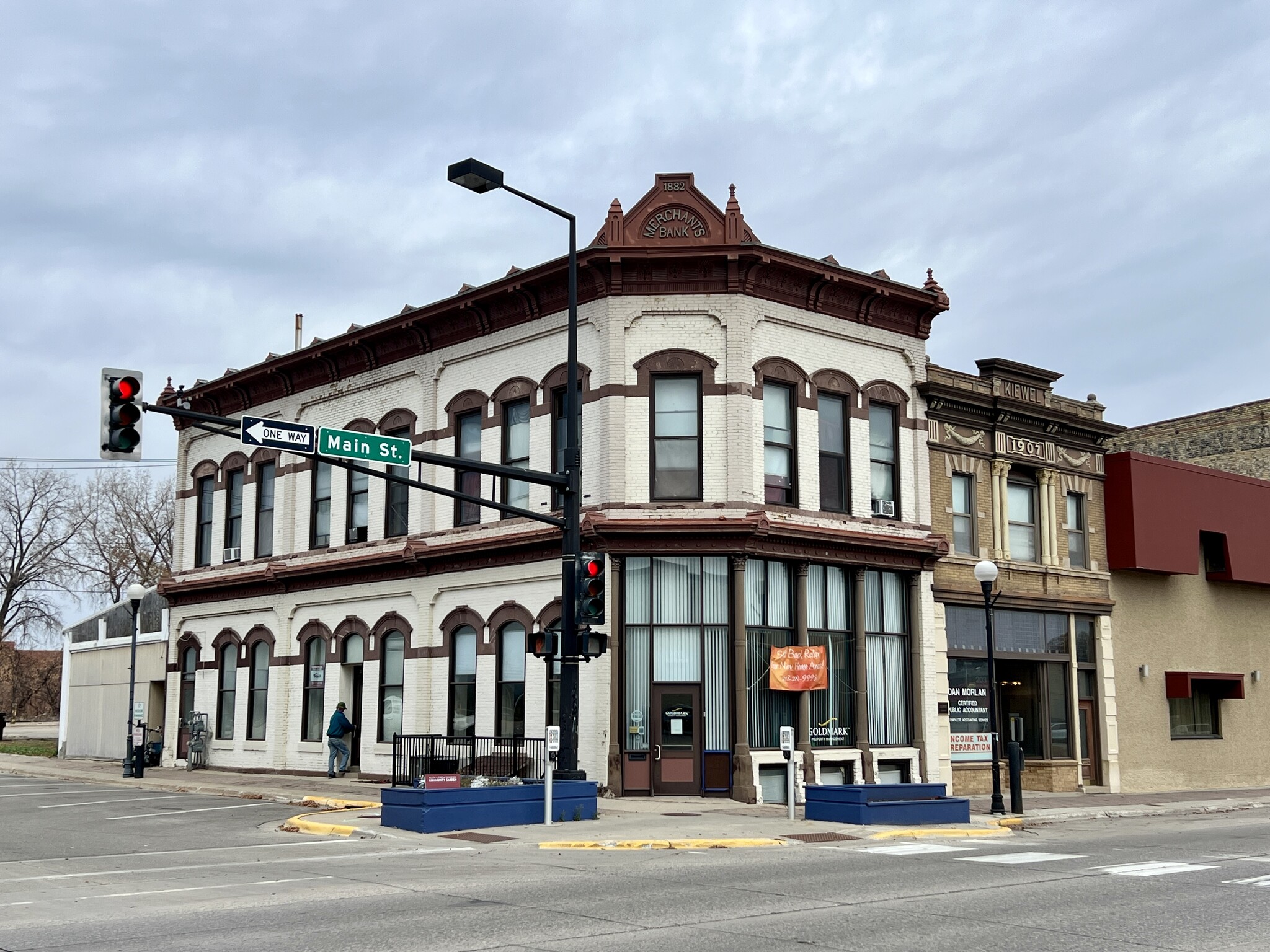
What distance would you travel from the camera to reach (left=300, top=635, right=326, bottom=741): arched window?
108 ft

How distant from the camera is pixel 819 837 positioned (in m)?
19.0

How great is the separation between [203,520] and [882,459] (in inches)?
806

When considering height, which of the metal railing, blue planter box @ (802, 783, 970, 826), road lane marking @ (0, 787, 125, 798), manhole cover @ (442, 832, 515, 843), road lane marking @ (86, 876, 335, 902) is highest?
the metal railing

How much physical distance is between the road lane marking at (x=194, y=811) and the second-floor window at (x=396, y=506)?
293 inches

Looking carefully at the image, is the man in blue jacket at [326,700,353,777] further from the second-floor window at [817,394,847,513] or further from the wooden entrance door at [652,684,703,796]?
the second-floor window at [817,394,847,513]

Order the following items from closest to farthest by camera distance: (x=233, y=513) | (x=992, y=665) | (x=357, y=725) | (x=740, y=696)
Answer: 1. (x=992, y=665)
2. (x=740, y=696)
3. (x=357, y=725)
4. (x=233, y=513)

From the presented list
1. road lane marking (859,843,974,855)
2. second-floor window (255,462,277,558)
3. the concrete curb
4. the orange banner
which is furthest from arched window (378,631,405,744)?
road lane marking (859,843,974,855)

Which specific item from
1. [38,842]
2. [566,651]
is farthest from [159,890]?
[566,651]

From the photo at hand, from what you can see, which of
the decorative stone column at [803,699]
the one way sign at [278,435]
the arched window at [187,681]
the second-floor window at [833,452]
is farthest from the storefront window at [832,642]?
the arched window at [187,681]

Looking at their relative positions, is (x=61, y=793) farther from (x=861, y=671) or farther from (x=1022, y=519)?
(x=1022, y=519)

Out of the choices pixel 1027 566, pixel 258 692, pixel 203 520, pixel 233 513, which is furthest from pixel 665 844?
pixel 203 520

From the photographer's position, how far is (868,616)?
27.9 meters

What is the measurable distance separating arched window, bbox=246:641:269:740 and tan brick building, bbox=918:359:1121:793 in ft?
58.0

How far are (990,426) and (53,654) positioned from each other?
80.5 m
